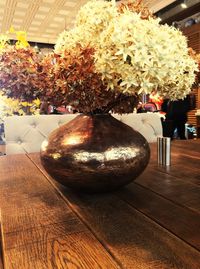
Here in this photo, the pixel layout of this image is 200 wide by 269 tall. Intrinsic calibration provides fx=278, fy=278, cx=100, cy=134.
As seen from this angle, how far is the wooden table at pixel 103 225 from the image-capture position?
45 cm

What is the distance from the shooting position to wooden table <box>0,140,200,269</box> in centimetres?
45

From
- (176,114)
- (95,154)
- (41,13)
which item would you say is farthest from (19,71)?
(41,13)

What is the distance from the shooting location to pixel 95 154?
693 mm

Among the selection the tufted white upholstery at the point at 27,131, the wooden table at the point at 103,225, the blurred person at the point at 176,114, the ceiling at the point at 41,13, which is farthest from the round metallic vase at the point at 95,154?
the ceiling at the point at 41,13

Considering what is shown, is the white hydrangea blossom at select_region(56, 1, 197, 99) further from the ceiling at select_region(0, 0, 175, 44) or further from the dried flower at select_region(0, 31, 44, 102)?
the ceiling at select_region(0, 0, 175, 44)

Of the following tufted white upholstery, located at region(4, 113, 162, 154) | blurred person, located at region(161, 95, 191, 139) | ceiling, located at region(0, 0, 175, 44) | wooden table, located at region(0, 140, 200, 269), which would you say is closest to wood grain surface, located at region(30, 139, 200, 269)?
wooden table, located at region(0, 140, 200, 269)

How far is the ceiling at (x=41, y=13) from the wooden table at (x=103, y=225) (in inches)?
192

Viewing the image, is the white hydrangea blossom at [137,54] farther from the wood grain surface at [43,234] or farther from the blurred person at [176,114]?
the blurred person at [176,114]

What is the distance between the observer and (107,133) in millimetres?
730

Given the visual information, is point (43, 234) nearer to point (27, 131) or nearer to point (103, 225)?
point (103, 225)

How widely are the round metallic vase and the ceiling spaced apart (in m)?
4.83

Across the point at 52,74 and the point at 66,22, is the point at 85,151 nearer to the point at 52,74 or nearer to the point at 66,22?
the point at 52,74

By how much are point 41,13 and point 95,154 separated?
6.25m

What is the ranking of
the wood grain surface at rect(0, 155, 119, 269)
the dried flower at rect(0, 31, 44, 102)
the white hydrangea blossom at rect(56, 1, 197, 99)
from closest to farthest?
the wood grain surface at rect(0, 155, 119, 269) → the white hydrangea blossom at rect(56, 1, 197, 99) → the dried flower at rect(0, 31, 44, 102)
